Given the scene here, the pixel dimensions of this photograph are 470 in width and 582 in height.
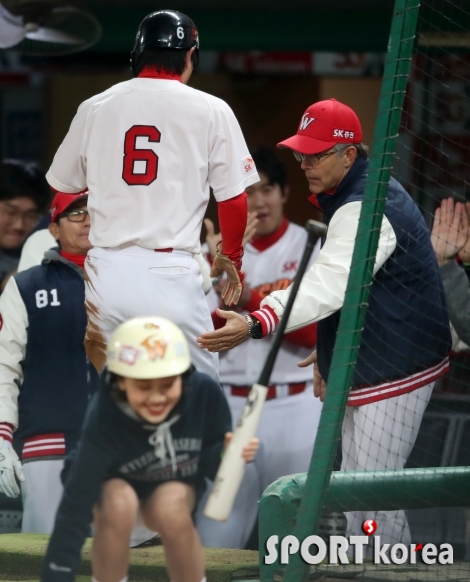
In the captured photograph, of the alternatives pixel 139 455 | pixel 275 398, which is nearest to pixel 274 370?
pixel 275 398

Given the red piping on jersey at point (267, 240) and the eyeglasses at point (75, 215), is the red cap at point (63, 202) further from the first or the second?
the red piping on jersey at point (267, 240)

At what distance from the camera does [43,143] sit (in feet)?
22.6

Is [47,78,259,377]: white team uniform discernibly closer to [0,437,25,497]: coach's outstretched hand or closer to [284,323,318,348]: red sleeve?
[0,437,25,497]: coach's outstretched hand

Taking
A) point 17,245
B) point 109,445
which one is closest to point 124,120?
point 109,445

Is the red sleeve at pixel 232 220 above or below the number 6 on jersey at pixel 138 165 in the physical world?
below

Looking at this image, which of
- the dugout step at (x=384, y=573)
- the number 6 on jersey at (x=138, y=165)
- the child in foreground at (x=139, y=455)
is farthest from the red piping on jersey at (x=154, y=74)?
the dugout step at (x=384, y=573)

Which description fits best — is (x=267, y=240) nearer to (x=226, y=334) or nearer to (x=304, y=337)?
(x=304, y=337)

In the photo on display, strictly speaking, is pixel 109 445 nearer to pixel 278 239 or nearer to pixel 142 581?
pixel 142 581

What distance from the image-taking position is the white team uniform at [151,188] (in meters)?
3.21

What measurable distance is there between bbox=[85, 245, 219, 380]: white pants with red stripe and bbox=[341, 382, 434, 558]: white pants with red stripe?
2.08 ft

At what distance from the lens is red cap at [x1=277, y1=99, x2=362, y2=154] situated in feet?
11.8

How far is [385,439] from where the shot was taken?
11.9 feet

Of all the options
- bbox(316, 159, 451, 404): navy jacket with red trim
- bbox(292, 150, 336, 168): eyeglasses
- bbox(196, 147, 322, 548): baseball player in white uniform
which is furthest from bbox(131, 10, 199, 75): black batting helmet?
bbox(196, 147, 322, 548): baseball player in white uniform

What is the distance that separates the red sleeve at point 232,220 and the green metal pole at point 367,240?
0.42 meters
